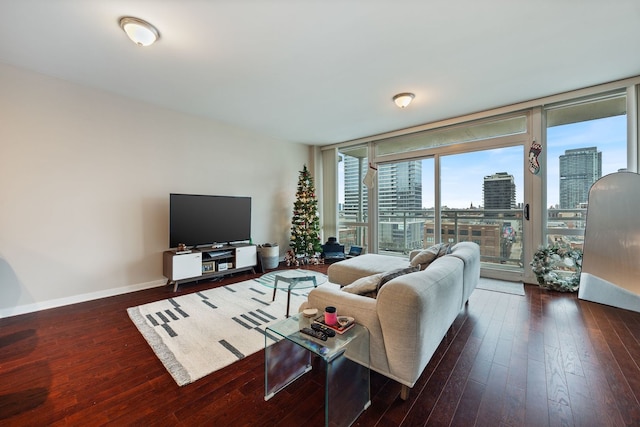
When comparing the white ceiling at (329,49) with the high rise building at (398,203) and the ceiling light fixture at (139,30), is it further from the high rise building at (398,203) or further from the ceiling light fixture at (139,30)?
the high rise building at (398,203)

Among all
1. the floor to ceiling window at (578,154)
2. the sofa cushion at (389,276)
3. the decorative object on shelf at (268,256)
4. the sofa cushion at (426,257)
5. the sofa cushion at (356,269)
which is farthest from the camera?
the decorative object on shelf at (268,256)

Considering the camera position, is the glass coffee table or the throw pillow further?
the glass coffee table

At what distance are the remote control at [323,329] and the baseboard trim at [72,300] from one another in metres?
3.36

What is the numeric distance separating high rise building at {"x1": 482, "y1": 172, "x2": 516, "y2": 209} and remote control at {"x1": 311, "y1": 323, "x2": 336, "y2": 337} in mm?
3961

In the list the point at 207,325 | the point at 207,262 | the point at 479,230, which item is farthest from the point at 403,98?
the point at 207,262

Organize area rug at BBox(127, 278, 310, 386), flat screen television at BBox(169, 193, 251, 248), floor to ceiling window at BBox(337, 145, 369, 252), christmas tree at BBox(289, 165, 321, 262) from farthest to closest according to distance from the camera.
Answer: floor to ceiling window at BBox(337, 145, 369, 252), christmas tree at BBox(289, 165, 321, 262), flat screen television at BBox(169, 193, 251, 248), area rug at BBox(127, 278, 310, 386)

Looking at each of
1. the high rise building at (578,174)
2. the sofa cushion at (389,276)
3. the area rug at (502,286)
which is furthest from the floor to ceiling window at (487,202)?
the sofa cushion at (389,276)

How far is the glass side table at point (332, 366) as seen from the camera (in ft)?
4.43

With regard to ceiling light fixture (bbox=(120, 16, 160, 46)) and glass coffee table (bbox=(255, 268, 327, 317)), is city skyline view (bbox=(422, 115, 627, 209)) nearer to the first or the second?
glass coffee table (bbox=(255, 268, 327, 317))

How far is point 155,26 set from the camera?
85.3 inches

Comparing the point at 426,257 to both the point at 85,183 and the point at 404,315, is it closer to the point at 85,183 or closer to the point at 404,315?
the point at 404,315

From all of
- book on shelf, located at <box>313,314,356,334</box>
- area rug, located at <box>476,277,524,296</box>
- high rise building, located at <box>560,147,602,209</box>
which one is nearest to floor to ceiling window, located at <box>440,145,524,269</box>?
area rug, located at <box>476,277,524,296</box>

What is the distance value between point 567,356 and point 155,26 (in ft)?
14.2

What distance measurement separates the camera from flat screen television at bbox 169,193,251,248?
3801 mm
